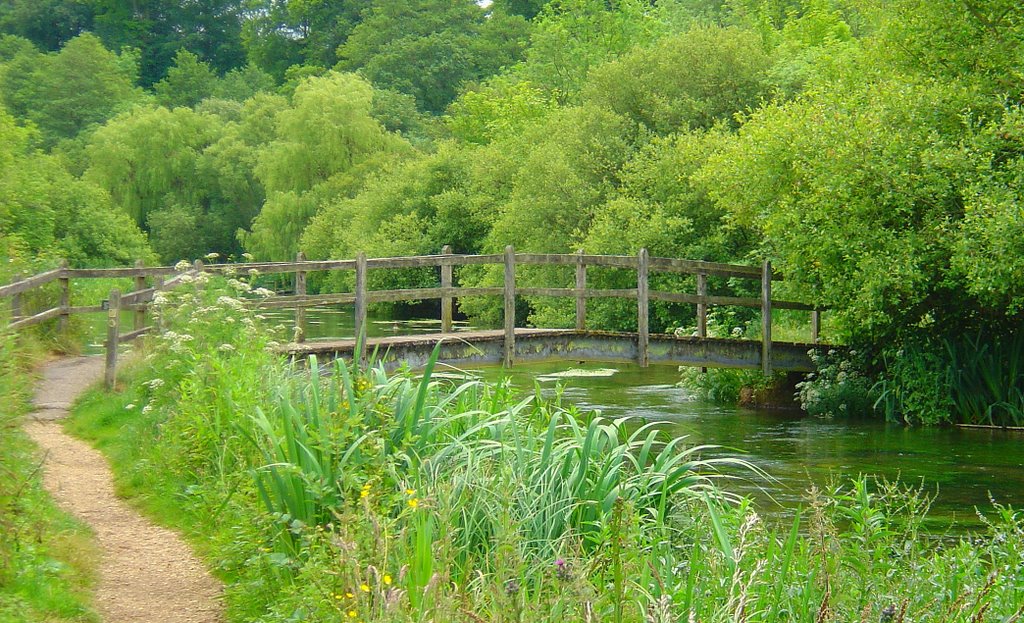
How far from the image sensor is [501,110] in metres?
45.2

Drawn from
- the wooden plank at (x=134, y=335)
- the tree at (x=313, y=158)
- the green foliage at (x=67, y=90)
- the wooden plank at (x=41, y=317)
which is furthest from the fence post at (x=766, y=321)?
the green foliage at (x=67, y=90)

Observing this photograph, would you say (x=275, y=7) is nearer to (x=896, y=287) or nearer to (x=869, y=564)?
(x=896, y=287)

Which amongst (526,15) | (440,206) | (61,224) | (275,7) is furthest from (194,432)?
(275,7)

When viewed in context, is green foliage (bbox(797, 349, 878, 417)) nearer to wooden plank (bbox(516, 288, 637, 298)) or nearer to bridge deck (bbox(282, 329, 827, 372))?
bridge deck (bbox(282, 329, 827, 372))

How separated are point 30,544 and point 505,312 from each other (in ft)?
33.9

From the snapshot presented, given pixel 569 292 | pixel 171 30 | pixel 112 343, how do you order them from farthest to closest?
pixel 171 30 → pixel 569 292 → pixel 112 343

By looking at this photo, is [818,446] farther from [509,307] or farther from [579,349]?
[509,307]

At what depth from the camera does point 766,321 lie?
18.7 metres

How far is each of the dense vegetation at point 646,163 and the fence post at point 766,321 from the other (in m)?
0.43

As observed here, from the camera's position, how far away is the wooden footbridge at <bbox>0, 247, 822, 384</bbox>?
14422 mm

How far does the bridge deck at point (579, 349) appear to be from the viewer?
15.1 meters

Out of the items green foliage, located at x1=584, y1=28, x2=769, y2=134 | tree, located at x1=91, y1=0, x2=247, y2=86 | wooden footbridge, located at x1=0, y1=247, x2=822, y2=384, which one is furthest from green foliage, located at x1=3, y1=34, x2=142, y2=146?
wooden footbridge, located at x1=0, y1=247, x2=822, y2=384

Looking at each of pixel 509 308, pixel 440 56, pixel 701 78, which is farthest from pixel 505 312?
pixel 440 56

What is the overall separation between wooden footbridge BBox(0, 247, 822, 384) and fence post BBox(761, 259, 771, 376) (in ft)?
0.05
